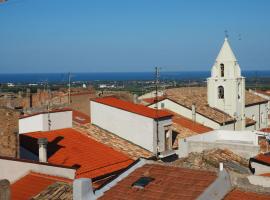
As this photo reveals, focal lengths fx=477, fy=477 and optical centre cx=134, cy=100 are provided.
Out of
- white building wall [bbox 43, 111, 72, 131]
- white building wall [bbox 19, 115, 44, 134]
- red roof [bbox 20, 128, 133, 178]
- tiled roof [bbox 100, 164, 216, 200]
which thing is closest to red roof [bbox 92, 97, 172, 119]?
white building wall [bbox 43, 111, 72, 131]

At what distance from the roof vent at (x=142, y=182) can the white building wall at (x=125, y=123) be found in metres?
11.2

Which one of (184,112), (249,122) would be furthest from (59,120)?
(249,122)

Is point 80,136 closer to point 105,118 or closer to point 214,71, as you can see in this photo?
point 105,118

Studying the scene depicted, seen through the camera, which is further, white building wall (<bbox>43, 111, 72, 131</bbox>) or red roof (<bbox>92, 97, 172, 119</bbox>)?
white building wall (<bbox>43, 111, 72, 131</bbox>)

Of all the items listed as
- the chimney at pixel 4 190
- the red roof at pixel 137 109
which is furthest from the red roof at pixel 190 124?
the chimney at pixel 4 190

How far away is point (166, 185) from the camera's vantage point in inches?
496

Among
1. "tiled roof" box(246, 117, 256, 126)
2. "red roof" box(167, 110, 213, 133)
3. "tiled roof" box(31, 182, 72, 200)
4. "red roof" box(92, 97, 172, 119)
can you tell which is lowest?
"tiled roof" box(246, 117, 256, 126)

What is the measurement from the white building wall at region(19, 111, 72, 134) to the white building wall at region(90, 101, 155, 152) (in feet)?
6.46

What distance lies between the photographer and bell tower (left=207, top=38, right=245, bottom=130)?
41.6 meters

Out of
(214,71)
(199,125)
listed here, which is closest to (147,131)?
(199,125)

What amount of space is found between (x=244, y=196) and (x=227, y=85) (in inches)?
1199

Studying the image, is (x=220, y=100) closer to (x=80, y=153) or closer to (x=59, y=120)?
(x=59, y=120)

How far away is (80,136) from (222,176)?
514 inches

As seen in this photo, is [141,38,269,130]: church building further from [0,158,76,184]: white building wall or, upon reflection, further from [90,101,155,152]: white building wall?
[0,158,76,184]: white building wall
